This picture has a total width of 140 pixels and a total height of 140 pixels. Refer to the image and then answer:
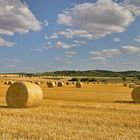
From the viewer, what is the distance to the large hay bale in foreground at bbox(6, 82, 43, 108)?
20.0m

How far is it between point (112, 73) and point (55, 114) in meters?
126

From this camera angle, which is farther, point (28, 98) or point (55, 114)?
point (28, 98)

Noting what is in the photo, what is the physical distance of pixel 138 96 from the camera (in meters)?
26.4

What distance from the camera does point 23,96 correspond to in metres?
20.2

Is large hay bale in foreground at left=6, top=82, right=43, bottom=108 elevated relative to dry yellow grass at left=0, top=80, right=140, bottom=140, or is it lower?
elevated

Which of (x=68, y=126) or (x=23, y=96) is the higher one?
(x=23, y=96)

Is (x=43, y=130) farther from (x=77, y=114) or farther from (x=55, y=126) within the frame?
(x=77, y=114)

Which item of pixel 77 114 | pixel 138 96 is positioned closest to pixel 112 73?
pixel 138 96

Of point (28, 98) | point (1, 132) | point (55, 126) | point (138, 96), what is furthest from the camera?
point (138, 96)

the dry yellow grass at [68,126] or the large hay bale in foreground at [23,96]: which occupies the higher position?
the large hay bale in foreground at [23,96]

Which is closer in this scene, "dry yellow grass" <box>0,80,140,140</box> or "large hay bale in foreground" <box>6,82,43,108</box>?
"dry yellow grass" <box>0,80,140,140</box>

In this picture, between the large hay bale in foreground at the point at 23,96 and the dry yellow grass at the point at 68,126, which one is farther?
the large hay bale in foreground at the point at 23,96

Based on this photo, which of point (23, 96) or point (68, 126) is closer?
point (68, 126)

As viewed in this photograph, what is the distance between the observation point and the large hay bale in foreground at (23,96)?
789 inches
